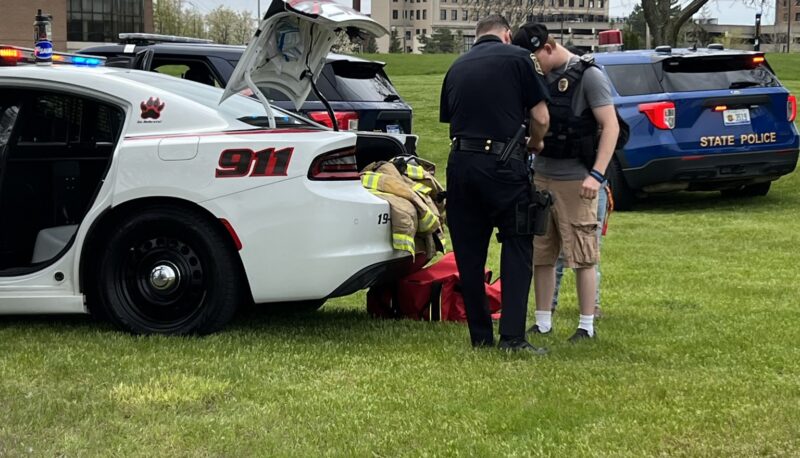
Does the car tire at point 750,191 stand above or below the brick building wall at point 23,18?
below

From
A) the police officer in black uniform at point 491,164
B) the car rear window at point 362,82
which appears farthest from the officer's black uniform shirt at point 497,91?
the car rear window at point 362,82

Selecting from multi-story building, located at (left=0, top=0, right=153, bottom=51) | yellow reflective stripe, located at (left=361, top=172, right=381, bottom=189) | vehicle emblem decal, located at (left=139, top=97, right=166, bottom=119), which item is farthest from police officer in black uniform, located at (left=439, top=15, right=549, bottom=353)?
multi-story building, located at (left=0, top=0, right=153, bottom=51)

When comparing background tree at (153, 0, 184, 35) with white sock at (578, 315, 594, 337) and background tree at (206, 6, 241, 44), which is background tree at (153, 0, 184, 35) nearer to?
background tree at (206, 6, 241, 44)

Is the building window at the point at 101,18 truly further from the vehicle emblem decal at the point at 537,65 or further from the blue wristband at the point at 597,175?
the blue wristband at the point at 597,175

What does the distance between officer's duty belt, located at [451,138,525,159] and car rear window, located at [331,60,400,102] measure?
4944 millimetres

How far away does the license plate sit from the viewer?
1074 cm

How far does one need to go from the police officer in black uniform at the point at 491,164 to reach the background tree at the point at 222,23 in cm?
7466

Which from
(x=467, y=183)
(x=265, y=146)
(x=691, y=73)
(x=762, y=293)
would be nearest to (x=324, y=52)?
(x=265, y=146)

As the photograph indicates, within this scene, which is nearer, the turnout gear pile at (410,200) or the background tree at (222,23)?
the turnout gear pile at (410,200)

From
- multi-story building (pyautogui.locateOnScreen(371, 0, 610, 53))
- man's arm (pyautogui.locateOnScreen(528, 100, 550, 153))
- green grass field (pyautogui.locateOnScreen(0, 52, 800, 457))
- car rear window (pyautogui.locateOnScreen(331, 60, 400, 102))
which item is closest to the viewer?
green grass field (pyautogui.locateOnScreen(0, 52, 800, 457))

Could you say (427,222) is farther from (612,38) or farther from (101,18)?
(101,18)

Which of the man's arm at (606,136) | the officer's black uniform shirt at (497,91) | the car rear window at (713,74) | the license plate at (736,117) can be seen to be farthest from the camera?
the car rear window at (713,74)

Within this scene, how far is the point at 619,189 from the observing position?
1140cm

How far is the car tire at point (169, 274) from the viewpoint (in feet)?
17.1
